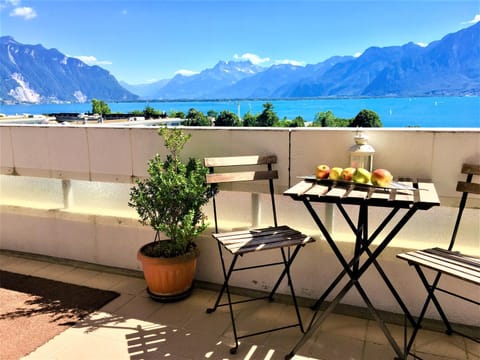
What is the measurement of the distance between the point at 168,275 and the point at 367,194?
162 cm

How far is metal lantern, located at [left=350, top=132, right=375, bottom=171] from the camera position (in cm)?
243

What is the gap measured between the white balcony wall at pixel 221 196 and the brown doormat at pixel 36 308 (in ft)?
1.46

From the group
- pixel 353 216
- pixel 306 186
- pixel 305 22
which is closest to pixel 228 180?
pixel 306 186

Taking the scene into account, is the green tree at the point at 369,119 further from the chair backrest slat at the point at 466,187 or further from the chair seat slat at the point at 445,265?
the chair seat slat at the point at 445,265

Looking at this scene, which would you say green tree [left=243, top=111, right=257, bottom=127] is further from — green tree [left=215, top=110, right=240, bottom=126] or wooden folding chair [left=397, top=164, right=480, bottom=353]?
wooden folding chair [left=397, top=164, right=480, bottom=353]

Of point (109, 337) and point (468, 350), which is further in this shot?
point (109, 337)

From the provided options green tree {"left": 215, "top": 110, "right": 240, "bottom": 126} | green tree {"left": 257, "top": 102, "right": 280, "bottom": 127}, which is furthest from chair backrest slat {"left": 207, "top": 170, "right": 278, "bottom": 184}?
green tree {"left": 215, "top": 110, "right": 240, "bottom": 126}

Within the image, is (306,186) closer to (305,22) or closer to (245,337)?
(245,337)

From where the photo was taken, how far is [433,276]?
2.51 m

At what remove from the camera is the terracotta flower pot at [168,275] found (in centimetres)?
281

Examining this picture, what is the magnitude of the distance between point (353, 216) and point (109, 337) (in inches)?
72.8

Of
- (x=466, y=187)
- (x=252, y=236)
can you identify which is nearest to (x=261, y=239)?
(x=252, y=236)

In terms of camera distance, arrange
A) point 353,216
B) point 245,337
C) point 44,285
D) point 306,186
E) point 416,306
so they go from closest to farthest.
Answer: point 306,186, point 245,337, point 416,306, point 353,216, point 44,285

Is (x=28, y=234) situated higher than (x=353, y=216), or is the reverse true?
(x=353, y=216)
